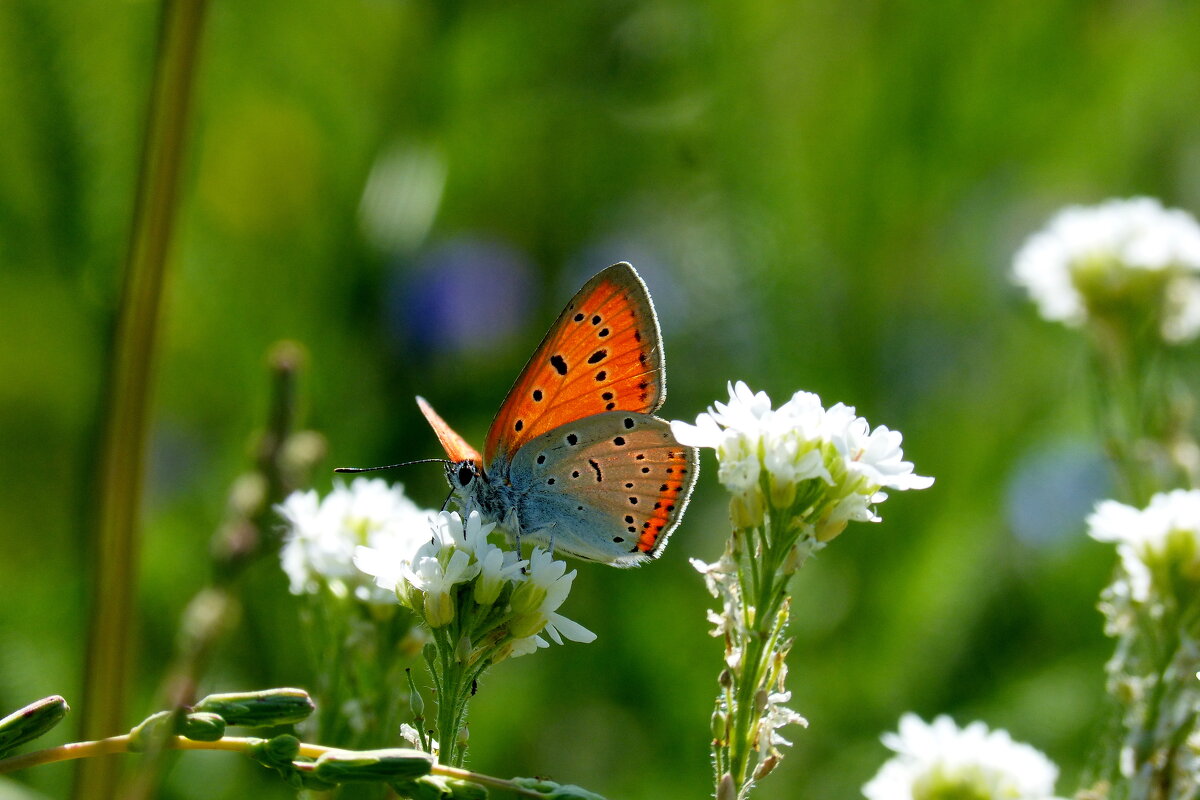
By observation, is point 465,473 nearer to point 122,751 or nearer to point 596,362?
point 596,362

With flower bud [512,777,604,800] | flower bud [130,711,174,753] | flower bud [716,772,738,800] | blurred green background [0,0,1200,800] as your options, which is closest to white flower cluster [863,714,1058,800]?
flower bud [716,772,738,800]

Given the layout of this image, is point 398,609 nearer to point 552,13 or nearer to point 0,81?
point 0,81

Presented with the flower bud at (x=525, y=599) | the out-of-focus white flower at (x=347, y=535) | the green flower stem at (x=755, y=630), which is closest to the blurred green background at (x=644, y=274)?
the out-of-focus white flower at (x=347, y=535)

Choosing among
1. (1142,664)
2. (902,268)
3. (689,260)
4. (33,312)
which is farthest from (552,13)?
(1142,664)

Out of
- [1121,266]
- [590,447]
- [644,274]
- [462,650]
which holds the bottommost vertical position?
[462,650]

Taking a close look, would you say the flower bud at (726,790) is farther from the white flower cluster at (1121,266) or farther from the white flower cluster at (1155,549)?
the white flower cluster at (1121,266)

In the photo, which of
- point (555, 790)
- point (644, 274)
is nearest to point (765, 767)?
point (555, 790)
